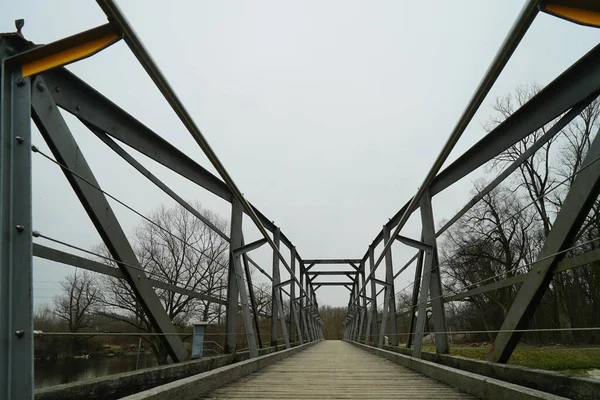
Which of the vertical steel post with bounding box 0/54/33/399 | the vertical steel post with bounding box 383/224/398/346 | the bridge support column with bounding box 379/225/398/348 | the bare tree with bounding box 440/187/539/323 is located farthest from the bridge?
the vertical steel post with bounding box 383/224/398/346

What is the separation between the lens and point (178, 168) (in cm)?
409

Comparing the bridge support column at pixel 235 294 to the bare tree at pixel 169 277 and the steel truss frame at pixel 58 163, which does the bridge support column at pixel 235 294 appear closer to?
the steel truss frame at pixel 58 163

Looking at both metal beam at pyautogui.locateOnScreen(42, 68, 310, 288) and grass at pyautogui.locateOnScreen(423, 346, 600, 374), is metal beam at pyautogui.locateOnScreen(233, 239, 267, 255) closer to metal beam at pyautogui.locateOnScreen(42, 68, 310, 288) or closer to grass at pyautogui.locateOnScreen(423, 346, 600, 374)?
metal beam at pyautogui.locateOnScreen(42, 68, 310, 288)

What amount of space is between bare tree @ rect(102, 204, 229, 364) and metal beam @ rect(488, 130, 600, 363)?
7.88ft

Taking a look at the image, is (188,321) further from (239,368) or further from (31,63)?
(31,63)

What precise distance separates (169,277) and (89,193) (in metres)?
1.17

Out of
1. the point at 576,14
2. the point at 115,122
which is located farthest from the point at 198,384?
the point at 576,14

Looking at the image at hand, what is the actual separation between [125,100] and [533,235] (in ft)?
20.4

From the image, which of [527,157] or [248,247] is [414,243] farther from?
[248,247]

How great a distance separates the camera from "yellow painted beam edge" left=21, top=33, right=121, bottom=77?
1.43m

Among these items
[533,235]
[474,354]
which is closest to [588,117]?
[533,235]

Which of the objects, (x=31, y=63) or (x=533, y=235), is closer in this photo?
(x=31, y=63)

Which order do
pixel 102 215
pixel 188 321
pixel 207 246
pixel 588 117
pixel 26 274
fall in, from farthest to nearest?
pixel 207 246, pixel 588 117, pixel 188 321, pixel 102 215, pixel 26 274

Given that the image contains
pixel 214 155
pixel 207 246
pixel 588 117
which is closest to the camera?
pixel 214 155
